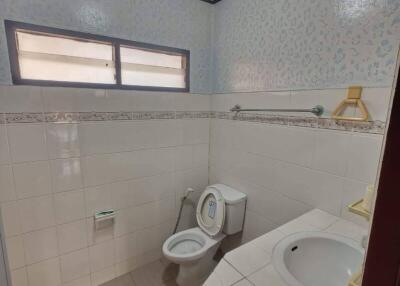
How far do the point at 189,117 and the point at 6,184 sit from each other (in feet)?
4.65

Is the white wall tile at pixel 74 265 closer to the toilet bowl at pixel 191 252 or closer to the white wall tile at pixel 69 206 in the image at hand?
the white wall tile at pixel 69 206

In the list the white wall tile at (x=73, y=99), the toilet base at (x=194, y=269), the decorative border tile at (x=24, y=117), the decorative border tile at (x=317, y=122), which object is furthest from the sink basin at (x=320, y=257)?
the decorative border tile at (x=24, y=117)

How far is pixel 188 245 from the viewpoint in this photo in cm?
191

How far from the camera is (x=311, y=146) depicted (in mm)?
1387

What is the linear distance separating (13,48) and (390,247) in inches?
74.6

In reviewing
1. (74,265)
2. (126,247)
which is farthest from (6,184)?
(126,247)

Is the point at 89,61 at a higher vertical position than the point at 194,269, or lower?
higher

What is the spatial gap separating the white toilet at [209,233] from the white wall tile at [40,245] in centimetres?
81

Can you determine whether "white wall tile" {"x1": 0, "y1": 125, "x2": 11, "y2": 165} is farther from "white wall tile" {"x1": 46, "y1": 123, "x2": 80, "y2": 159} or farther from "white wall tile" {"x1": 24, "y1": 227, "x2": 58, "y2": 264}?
"white wall tile" {"x1": 24, "y1": 227, "x2": 58, "y2": 264}

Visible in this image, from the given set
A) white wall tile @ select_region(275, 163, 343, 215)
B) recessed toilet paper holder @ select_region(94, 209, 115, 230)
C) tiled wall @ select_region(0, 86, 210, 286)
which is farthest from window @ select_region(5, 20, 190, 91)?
white wall tile @ select_region(275, 163, 343, 215)

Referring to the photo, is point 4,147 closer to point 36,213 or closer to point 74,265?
point 36,213

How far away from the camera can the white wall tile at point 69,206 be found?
160 cm

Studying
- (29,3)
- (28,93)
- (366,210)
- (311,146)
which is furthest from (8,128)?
(366,210)

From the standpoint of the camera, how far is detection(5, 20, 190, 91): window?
1.42 meters
